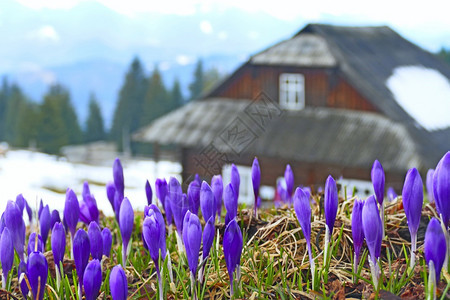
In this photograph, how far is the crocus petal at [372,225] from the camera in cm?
163

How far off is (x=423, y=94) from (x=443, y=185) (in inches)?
859

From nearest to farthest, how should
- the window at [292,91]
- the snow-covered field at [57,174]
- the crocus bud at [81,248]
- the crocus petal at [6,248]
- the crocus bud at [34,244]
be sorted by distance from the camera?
the crocus bud at [81,248], the crocus petal at [6,248], the crocus bud at [34,244], the window at [292,91], the snow-covered field at [57,174]

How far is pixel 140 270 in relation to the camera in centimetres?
210

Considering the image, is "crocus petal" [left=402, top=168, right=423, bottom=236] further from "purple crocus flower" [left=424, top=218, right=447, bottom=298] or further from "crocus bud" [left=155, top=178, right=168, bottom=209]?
"crocus bud" [left=155, top=178, right=168, bottom=209]

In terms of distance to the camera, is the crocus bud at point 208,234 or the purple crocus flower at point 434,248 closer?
the purple crocus flower at point 434,248

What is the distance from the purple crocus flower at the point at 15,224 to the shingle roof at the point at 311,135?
1507 cm

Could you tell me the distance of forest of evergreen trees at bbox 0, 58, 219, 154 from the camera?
72.6m

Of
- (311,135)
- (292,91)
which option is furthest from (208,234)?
(292,91)

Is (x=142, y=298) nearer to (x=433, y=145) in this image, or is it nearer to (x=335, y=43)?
(x=433, y=145)

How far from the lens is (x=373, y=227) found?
64.7 inches

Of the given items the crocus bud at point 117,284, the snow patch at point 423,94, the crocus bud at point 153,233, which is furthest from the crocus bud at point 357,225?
the snow patch at point 423,94

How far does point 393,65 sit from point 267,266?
23570 mm

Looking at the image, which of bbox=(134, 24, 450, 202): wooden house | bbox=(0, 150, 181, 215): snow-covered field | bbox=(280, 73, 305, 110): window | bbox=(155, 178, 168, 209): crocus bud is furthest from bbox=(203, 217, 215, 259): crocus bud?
bbox=(0, 150, 181, 215): snow-covered field

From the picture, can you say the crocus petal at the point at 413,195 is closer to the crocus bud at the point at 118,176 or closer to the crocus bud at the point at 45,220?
the crocus bud at the point at 118,176
